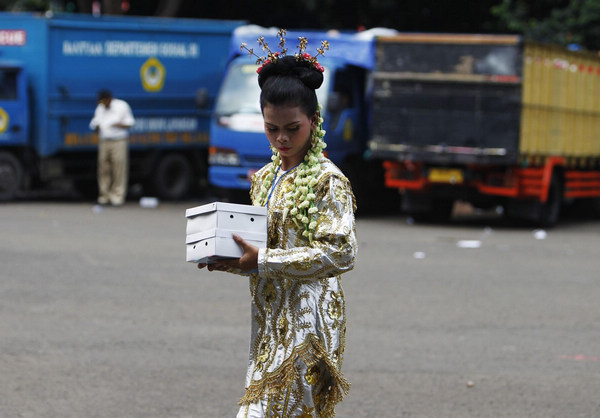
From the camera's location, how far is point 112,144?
1861cm

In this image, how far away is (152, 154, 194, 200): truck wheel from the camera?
66.6 ft

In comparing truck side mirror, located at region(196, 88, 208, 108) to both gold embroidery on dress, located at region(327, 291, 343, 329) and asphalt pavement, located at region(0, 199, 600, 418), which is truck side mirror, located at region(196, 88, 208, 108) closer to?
asphalt pavement, located at region(0, 199, 600, 418)

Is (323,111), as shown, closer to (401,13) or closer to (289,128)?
(401,13)

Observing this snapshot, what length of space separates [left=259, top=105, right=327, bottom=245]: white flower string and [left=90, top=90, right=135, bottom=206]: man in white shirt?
1462 cm

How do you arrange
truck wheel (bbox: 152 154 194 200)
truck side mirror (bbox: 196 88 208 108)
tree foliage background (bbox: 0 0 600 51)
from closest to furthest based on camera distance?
1. truck side mirror (bbox: 196 88 208 108)
2. truck wheel (bbox: 152 154 194 200)
3. tree foliage background (bbox: 0 0 600 51)

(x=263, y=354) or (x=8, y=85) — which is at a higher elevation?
(x=8, y=85)

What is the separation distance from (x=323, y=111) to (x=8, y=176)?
5190 millimetres

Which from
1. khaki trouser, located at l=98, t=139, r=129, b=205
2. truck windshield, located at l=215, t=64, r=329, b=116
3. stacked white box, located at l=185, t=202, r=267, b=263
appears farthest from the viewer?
khaki trouser, located at l=98, t=139, r=129, b=205

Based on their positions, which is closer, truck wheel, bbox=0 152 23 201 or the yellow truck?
the yellow truck

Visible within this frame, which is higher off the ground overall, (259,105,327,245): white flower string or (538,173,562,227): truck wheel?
(259,105,327,245): white flower string

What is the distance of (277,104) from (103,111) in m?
15.1

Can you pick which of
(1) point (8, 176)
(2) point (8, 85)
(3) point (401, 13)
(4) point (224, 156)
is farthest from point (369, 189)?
(3) point (401, 13)

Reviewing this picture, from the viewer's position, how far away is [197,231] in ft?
12.1

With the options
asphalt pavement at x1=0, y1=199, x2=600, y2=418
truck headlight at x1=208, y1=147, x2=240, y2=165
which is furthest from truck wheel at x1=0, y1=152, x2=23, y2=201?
asphalt pavement at x1=0, y1=199, x2=600, y2=418
